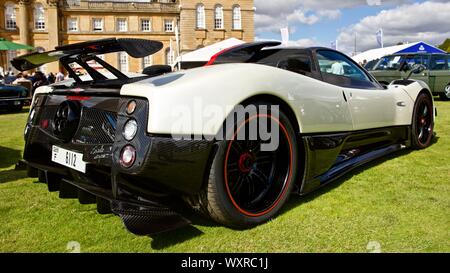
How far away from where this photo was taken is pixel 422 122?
4.33 metres

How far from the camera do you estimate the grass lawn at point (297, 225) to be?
202 centimetres

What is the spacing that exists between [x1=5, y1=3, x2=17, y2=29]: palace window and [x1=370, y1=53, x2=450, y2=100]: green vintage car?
47.6 m

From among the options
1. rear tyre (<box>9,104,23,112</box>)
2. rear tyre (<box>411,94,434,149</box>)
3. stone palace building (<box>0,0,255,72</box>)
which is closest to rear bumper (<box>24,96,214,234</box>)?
rear tyre (<box>411,94,434,149</box>)

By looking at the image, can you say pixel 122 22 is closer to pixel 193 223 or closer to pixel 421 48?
pixel 421 48

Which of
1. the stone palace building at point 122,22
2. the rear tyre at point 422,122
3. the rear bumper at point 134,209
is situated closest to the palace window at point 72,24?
the stone palace building at point 122,22

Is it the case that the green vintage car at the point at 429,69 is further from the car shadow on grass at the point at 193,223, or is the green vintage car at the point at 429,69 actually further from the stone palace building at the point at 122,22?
the stone palace building at the point at 122,22

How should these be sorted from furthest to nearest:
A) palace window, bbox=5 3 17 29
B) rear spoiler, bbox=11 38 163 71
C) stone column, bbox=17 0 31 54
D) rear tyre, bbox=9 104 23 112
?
palace window, bbox=5 3 17 29, stone column, bbox=17 0 31 54, rear tyre, bbox=9 104 23 112, rear spoiler, bbox=11 38 163 71

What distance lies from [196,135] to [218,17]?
47566 mm

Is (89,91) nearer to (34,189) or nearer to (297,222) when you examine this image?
(34,189)

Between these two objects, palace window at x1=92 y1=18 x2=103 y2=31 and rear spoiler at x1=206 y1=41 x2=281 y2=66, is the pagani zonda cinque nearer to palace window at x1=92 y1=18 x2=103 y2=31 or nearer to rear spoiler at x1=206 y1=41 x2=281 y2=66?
rear spoiler at x1=206 y1=41 x2=281 y2=66

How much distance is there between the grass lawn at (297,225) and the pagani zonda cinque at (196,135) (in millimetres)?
155

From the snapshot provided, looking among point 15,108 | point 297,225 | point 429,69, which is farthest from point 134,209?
point 429,69

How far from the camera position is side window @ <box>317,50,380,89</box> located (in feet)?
10.0

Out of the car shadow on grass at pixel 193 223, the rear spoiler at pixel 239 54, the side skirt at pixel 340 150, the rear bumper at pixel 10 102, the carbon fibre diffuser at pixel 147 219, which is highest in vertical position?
the rear spoiler at pixel 239 54
